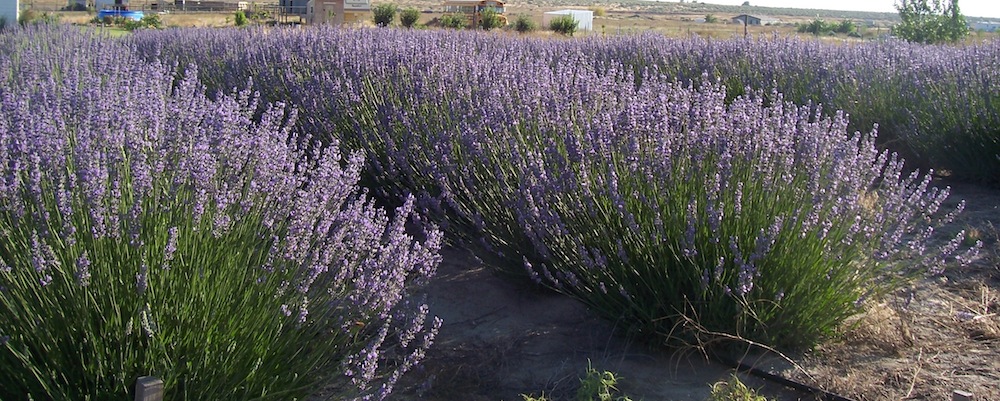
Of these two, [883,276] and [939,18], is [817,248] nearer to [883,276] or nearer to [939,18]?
[883,276]

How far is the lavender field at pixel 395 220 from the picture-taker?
248cm

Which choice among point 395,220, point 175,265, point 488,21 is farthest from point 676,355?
point 488,21

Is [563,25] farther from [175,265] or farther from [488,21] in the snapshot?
[175,265]

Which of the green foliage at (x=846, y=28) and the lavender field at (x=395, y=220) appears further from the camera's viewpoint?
the green foliage at (x=846, y=28)

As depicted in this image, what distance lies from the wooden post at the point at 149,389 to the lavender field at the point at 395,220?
140mm

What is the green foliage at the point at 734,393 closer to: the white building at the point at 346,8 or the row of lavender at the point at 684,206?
the row of lavender at the point at 684,206

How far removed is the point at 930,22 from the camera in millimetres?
17750

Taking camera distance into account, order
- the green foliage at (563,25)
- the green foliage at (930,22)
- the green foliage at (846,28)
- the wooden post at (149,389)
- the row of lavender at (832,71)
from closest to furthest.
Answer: the wooden post at (149,389), the row of lavender at (832,71), the green foliage at (930,22), the green foliage at (563,25), the green foliage at (846,28)

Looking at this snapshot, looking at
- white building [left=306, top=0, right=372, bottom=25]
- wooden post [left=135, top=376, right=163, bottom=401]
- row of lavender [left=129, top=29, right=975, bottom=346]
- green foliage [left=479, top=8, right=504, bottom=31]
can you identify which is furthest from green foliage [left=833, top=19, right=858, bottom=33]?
wooden post [left=135, top=376, right=163, bottom=401]

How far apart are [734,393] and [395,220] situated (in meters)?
1.20

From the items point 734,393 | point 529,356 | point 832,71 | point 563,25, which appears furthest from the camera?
point 563,25

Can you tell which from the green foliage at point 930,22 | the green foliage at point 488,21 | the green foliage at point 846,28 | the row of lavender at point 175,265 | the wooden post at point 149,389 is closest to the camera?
the wooden post at point 149,389

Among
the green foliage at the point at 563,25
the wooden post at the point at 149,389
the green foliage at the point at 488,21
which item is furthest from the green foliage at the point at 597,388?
the green foliage at the point at 488,21

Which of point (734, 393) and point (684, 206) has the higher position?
point (684, 206)
